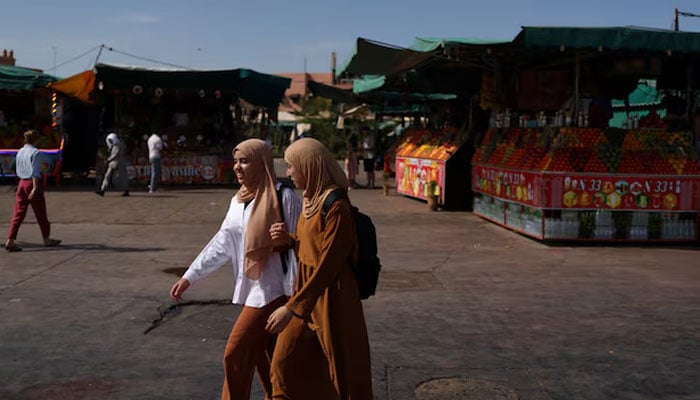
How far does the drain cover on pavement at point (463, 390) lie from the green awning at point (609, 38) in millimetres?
7221

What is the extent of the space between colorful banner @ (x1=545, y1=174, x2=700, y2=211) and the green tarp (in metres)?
12.9

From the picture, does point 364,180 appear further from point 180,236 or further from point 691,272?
point 691,272

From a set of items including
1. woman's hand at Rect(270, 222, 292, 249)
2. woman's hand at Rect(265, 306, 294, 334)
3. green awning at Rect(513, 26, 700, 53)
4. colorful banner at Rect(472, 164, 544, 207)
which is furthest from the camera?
colorful banner at Rect(472, 164, 544, 207)

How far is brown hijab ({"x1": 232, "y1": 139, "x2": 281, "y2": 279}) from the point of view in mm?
4234

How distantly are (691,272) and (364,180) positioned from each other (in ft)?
62.6

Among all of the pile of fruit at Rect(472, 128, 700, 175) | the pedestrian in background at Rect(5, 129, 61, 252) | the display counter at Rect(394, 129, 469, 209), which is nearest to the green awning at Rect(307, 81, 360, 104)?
the display counter at Rect(394, 129, 469, 209)

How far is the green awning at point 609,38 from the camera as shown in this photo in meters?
11.4

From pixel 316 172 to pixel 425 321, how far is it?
3.49 m

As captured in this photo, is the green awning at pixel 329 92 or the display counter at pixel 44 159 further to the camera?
the green awning at pixel 329 92

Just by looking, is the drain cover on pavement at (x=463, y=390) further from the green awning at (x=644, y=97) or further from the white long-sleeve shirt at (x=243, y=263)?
the green awning at (x=644, y=97)

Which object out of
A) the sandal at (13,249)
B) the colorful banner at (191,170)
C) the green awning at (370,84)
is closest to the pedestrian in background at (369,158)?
the green awning at (370,84)

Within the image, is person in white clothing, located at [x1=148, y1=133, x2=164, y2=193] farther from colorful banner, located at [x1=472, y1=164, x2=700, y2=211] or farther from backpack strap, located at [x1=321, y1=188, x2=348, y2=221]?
backpack strap, located at [x1=321, y1=188, x2=348, y2=221]

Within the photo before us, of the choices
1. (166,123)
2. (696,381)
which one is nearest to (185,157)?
(166,123)

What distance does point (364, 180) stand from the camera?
28375 mm
